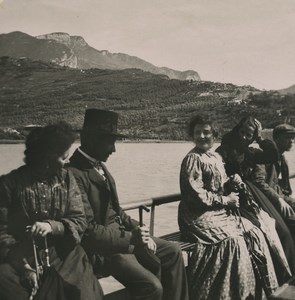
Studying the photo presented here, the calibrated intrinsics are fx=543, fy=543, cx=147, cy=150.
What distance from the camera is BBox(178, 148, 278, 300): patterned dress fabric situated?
391 cm

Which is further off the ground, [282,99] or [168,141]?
[282,99]

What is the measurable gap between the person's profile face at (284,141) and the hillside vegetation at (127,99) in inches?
1606

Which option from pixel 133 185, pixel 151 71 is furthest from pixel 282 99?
pixel 133 185

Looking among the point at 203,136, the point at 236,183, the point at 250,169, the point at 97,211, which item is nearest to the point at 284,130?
the point at 250,169

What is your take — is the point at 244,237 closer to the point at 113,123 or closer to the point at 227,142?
the point at 227,142

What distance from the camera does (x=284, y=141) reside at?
5.37 meters

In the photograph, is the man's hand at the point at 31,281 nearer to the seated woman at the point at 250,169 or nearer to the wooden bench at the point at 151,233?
the wooden bench at the point at 151,233

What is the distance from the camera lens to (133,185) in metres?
16.0

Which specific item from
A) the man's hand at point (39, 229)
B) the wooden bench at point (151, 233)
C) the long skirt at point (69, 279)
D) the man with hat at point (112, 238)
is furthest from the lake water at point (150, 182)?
the man's hand at point (39, 229)

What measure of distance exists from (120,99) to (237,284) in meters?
75.0

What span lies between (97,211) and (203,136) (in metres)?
1.29

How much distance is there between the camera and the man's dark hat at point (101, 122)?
347 cm

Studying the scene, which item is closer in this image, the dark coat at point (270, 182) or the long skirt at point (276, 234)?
the long skirt at point (276, 234)

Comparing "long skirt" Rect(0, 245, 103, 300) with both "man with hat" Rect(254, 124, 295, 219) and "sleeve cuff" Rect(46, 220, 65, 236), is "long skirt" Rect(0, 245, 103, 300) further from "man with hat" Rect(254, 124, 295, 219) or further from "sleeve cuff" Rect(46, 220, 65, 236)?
"man with hat" Rect(254, 124, 295, 219)
